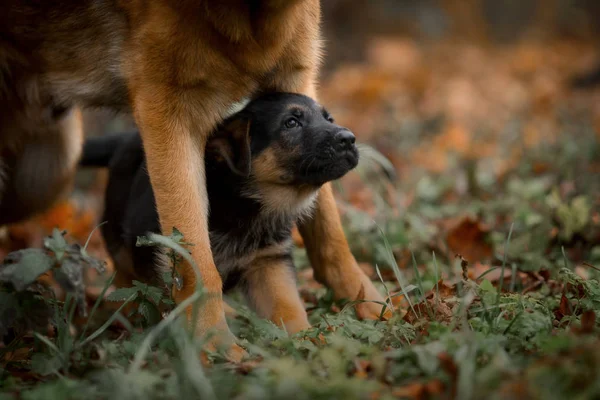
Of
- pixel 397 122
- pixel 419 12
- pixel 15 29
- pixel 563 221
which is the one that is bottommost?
pixel 563 221

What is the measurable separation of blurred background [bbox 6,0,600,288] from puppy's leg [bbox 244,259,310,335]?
0.65 meters

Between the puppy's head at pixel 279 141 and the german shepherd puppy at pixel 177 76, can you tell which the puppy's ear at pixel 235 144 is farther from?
the german shepherd puppy at pixel 177 76

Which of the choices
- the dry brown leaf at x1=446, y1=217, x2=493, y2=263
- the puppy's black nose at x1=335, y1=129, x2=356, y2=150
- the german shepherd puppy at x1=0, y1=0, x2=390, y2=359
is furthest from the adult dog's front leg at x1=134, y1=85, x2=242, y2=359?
the dry brown leaf at x1=446, y1=217, x2=493, y2=263

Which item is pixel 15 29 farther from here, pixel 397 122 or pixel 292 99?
pixel 397 122

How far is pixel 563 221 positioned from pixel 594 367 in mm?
2327

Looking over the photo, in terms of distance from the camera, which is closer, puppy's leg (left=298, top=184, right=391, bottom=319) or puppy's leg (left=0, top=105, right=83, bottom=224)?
puppy's leg (left=298, top=184, right=391, bottom=319)

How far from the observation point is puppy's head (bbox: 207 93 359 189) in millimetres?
3266

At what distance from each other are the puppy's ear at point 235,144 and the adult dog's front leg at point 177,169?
14.5 inches

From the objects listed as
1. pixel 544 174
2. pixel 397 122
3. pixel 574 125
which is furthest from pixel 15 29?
pixel 574 125

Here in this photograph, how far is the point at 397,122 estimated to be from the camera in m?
7.86

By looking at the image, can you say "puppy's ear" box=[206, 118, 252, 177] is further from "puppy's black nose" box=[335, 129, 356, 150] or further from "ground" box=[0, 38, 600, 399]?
"ground" box=[0, 38, 600, 399]

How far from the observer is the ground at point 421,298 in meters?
→ 1.92

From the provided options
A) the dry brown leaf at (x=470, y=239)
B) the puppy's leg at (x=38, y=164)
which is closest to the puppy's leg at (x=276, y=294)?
the dry brown leaf at (x=470, y=239)

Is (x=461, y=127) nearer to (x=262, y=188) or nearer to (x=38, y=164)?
(x=262, y=188)
